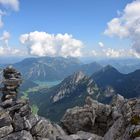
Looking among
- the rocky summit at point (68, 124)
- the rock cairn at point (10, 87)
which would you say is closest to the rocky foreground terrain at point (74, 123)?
the rocky summit at point (68, 124)

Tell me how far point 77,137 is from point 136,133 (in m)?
23.3

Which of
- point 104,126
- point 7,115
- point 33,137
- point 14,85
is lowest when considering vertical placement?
point 104,126

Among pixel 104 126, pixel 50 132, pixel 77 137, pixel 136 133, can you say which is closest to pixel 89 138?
pixel 77 137

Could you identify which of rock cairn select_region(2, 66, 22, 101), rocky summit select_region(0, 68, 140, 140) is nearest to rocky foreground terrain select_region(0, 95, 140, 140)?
rocky summit select_region(0, 68, 140, 140)

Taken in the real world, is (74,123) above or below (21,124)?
below

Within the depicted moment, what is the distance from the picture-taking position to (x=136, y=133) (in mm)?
34188

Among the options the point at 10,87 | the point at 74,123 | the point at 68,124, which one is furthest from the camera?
the point at 68,124

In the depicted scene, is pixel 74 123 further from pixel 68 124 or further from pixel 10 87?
pixel 10 87

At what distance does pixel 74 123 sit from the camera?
3078 inches

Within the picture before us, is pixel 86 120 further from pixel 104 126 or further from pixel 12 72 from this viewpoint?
pixel 12 72

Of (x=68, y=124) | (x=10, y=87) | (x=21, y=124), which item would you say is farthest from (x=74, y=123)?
(x=21, y=124)

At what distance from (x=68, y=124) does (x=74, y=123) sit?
1914mm

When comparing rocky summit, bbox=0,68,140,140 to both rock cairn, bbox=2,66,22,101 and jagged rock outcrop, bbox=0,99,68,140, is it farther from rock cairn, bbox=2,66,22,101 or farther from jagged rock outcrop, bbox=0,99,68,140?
rock cairn, bbox=2,66,22,101

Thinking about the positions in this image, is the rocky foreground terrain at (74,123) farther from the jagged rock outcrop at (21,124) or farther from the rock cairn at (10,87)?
the rock cairn at (10,87)
